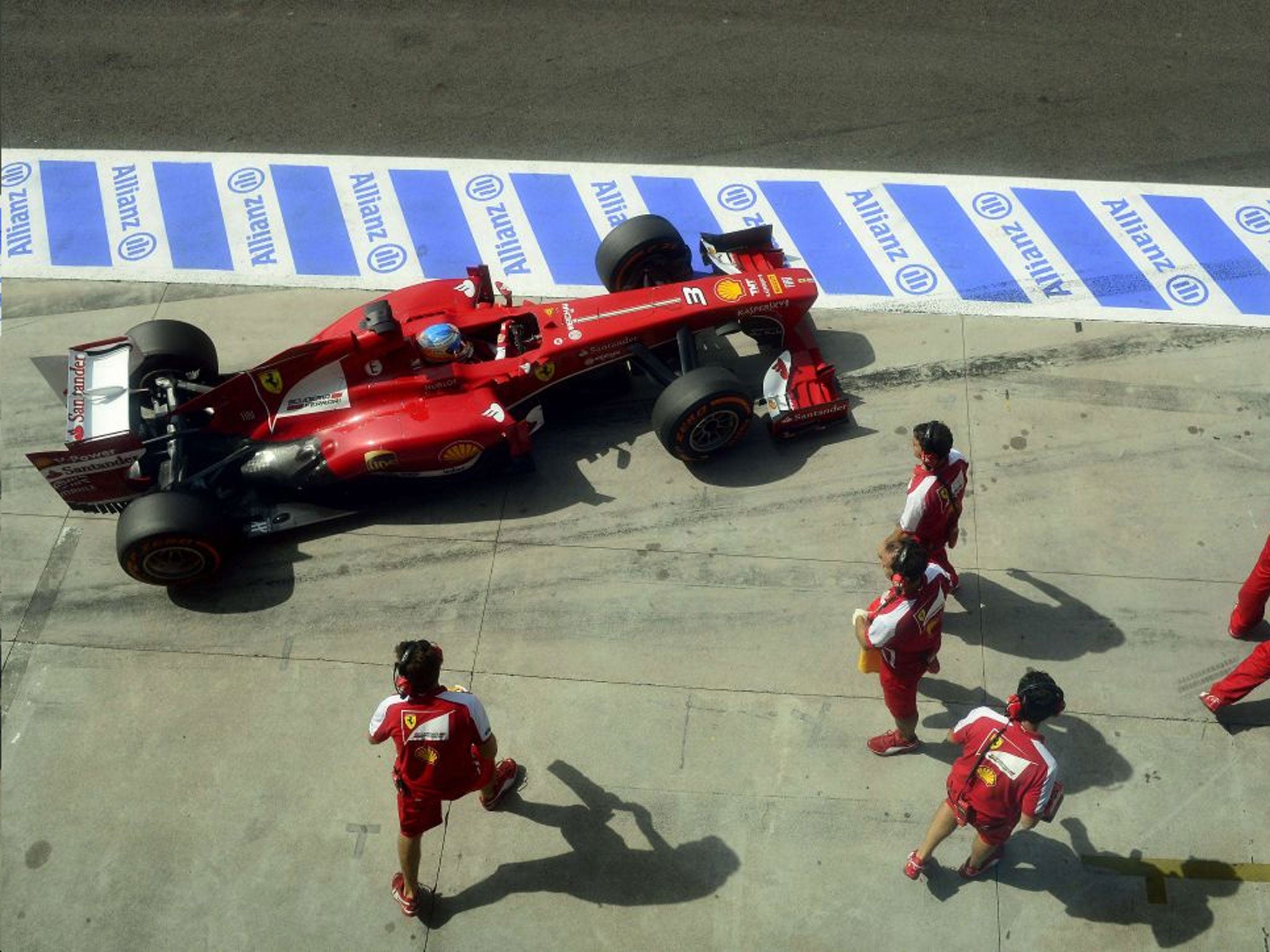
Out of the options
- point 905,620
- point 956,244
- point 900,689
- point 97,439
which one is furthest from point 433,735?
point 956,244

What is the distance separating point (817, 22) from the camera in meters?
12.1

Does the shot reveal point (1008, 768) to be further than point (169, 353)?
No

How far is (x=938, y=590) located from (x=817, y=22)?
8.18 metres

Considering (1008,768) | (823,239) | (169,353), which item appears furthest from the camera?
(823,239)

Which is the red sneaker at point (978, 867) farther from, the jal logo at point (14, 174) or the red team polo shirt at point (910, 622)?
the jal logo at point (14, 174)

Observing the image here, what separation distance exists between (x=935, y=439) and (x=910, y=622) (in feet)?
3.70

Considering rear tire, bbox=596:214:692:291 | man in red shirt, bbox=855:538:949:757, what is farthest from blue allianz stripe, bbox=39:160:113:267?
man in red shirt, bbox=855:538:949:757

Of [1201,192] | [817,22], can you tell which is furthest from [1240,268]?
[817,22]

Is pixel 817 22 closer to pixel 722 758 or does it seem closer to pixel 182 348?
pixel 182 348

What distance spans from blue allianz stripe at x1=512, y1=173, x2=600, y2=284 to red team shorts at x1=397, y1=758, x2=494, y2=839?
524cm

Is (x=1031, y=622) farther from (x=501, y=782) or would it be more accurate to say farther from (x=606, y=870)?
(x=501, y=782)

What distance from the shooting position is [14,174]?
11.2 metres

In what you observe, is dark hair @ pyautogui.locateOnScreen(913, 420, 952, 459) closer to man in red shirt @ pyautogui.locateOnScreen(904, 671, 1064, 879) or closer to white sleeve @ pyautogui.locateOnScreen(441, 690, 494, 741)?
man in red shirt @ pyautogui.locateOnScreen(904, 671, 1064, 879)

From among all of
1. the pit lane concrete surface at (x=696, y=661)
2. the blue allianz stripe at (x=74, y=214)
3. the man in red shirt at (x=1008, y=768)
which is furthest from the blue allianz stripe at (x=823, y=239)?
the blue allianz stripe at (x=74, y=214)
